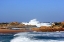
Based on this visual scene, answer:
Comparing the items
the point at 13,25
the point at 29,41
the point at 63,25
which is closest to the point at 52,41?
the point at 29,41

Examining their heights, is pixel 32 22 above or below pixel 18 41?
above

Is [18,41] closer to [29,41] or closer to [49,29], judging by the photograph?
[29,41]

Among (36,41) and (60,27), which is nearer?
(36,41)

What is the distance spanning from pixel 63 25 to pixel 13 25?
30.4 ft

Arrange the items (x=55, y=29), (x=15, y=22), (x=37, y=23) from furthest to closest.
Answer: (x=37, y=23)
(x=15, y=22)
(x=55, y=29)

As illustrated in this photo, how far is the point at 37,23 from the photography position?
4909 cm

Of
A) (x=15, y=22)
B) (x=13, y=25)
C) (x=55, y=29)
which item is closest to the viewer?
(x=55, y=29)

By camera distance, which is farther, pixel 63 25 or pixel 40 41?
pixel 63 25

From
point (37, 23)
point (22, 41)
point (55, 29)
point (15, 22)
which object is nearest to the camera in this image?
point (22, 41)

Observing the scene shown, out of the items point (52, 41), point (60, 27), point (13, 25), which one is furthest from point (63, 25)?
point (52, 41)

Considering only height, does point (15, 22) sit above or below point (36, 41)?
above

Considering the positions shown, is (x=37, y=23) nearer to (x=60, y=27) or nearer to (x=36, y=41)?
(x=60, y=27)

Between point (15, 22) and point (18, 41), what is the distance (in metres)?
24.5

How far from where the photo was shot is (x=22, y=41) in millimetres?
20250
